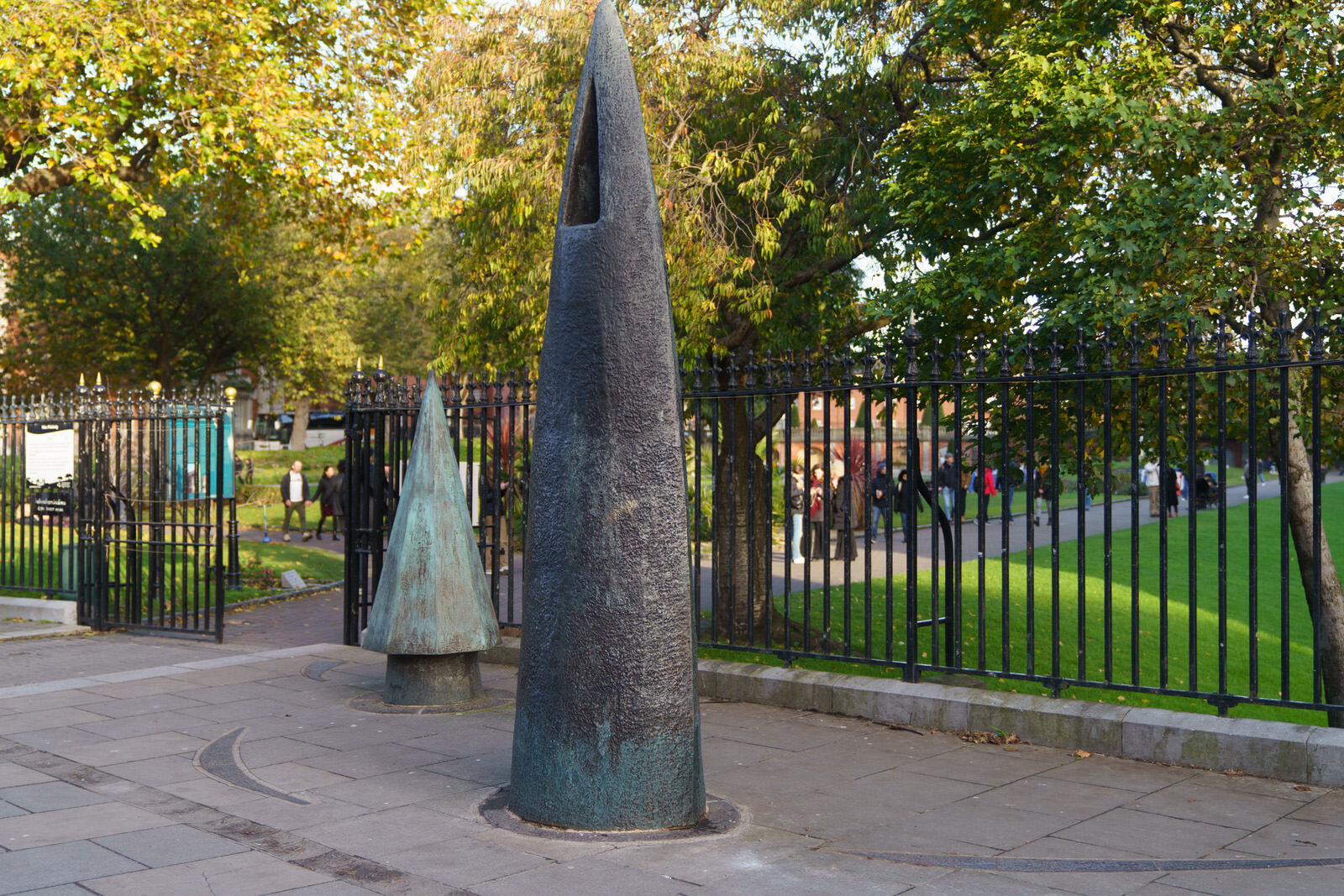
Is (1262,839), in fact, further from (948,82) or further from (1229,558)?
(1229,558)

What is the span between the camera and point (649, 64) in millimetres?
10727

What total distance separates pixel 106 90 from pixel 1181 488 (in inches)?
1407

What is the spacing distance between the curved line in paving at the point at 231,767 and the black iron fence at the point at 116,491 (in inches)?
152

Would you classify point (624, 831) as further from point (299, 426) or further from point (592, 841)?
point (299, 426)

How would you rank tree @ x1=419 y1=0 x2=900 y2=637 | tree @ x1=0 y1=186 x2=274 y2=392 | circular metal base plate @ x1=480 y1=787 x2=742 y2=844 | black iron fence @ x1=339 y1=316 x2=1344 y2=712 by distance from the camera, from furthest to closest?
tree @ x1=0 y1=186 x2=274 y2=392 → tree @ x1=419 y1=0 x2=900 y2=637 → black iron fence @ x1=339 y1=316 x2=1344 y2=712 → circular metal base plate @ x1=480 y1=787 x2=742 y2=844

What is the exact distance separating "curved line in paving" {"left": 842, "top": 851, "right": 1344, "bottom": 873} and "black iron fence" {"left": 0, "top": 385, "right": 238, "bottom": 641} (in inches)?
300

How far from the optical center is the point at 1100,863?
4.40m

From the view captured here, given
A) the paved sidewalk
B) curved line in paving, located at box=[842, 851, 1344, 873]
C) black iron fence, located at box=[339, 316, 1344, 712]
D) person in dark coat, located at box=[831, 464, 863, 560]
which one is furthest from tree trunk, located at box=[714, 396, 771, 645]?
curved line in paving, located at box=[842, 851, 1344, 873]

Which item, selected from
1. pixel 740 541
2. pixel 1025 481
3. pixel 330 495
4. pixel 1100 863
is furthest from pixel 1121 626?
pixel 330 495

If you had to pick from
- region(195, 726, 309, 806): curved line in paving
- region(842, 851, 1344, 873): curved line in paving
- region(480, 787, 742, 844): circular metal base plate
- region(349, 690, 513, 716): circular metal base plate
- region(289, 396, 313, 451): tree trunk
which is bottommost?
region(349, 690, 513, 716): circular metal base plate

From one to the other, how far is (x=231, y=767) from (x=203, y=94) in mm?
10334

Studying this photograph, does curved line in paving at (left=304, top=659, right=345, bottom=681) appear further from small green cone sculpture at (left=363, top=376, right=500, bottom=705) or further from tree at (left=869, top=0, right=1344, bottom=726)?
tree at (left=869, top=0, right=1344, bottom=726)

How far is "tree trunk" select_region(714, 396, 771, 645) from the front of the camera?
7.55 metres

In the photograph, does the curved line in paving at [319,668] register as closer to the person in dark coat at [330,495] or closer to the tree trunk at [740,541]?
the tree trunk at [740,541]
